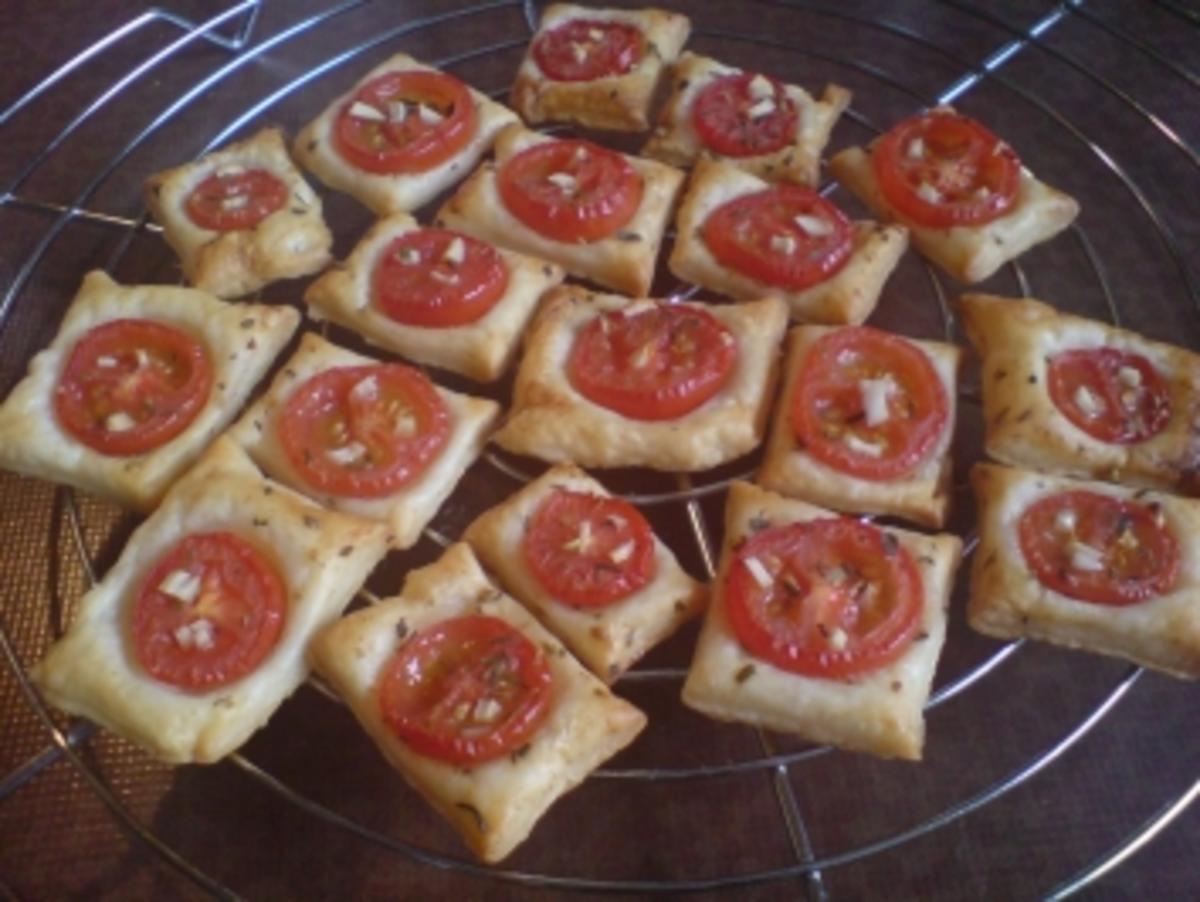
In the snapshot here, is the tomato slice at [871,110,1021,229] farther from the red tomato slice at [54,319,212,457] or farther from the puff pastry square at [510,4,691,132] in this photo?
the red tomato slice at [54,319,212,457]

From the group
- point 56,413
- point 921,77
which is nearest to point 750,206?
point 921,77

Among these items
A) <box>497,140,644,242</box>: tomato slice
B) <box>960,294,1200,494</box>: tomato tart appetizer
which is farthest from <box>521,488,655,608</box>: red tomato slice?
<box>960,294,1200,494</box>: tomato tart appetizer

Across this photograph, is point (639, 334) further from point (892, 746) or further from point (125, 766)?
point (125, 766)

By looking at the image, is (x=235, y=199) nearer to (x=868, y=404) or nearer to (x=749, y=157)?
(x=749, y=157)

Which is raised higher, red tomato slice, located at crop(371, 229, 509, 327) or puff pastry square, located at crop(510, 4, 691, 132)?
puff pastry square, located at crop(510, 4, 691, 132)

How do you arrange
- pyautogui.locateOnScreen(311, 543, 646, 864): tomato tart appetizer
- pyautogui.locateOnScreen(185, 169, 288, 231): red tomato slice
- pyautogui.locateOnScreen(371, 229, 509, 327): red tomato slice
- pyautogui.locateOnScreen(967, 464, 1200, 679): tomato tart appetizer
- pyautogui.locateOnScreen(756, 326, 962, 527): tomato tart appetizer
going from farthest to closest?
pyautogui.locateOnScreen(185, 169, 288, 231): red tomato slice
pyautogui.locateOnScreen(371, 229, 509, 327): red tomato slice
pyautogui.locateOnScreen(756, 326, 962, 527): tomato tart appetizer
pyautogui.locateOnScreen(967, 464, 1200, 679): tomato tart appetizer
pyautogui.locateOnScreen(311, 543, 646, 864): tomato tart appetizer

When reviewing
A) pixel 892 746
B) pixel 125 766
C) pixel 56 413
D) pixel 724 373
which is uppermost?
pixel 724 373
